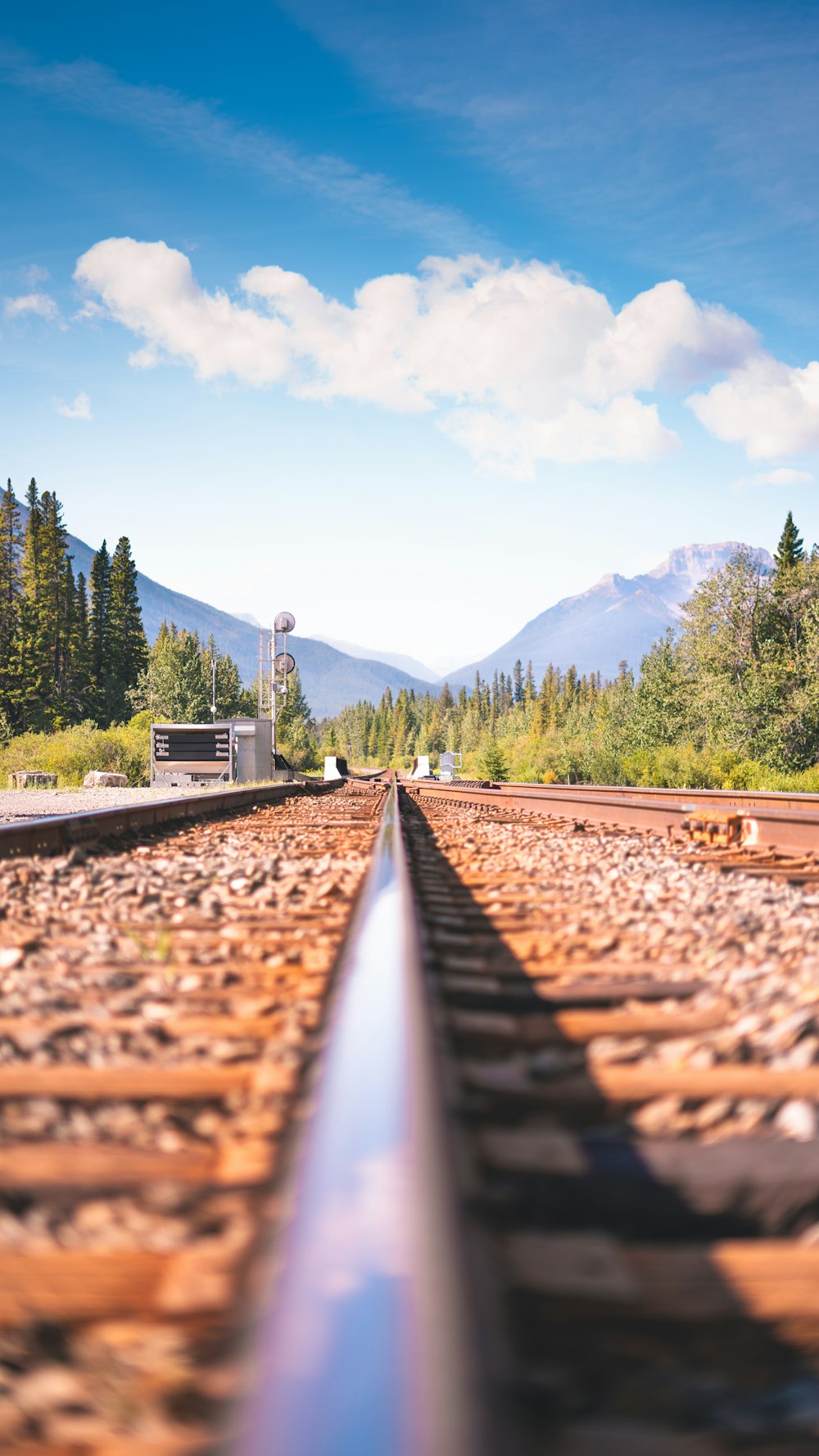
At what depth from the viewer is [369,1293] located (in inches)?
28.2

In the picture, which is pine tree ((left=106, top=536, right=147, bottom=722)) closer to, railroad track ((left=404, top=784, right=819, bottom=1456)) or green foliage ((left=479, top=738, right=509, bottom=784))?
green foliage ((left=479, top=738, right=509, bottom=784))

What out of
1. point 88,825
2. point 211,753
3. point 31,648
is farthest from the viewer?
point 31,648

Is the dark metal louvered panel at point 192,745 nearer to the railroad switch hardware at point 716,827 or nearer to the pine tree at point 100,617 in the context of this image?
the railroad switch hardware at point 716,827

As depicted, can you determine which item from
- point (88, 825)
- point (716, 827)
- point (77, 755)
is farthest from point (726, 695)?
point (88, 825)

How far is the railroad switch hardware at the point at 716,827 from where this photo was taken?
6020mm

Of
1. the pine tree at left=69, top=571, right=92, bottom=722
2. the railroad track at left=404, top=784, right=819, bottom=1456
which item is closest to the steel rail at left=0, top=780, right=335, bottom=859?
the railroad track at left=404, top=784, right=819, bottom=1456

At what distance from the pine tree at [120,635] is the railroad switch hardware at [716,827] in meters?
71.6

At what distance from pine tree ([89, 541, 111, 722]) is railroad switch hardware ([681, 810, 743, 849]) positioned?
2818 inches

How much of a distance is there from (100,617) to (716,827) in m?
75.2

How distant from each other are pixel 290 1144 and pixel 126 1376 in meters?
0.33

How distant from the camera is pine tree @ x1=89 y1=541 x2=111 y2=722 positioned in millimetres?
73875

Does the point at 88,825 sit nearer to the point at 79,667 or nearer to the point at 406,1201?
the point at 406,1201

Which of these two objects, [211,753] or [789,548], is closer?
[211,753]

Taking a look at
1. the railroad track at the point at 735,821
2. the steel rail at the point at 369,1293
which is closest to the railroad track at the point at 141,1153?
the steel rail at the point at 369,1293
